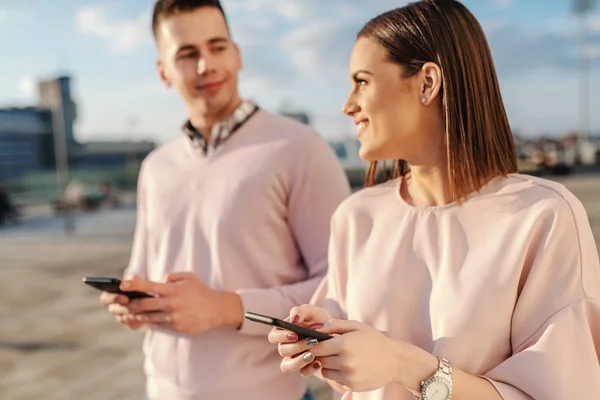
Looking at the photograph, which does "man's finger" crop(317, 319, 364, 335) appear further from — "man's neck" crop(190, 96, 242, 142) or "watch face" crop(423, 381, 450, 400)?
"man's neck" crop(190, 96, 242, 142)

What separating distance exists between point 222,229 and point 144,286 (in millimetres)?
269

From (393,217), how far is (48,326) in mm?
5440

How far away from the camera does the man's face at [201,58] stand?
173cm

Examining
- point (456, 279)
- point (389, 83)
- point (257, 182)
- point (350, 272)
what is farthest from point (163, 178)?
point (456, 279)

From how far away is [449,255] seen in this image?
1.13 metres

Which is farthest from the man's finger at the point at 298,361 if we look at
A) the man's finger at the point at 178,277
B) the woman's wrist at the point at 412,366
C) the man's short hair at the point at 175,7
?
the man's short hair at the point at 175,7

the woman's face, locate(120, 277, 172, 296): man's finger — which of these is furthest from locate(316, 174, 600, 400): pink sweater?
locate(120, 277, 172, 296): man's finger

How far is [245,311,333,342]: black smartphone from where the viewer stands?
915mm

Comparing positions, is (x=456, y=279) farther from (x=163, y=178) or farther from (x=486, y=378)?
(x=163, y=178)

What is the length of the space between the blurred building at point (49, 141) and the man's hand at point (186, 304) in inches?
1675

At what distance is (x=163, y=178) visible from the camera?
73.2 inches

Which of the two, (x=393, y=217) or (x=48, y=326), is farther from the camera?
(x=48, y=326)

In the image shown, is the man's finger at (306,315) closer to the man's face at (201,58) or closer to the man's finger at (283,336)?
the man's finger at (283,336)

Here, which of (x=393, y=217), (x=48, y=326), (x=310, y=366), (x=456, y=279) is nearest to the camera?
(x=310, y=366)
